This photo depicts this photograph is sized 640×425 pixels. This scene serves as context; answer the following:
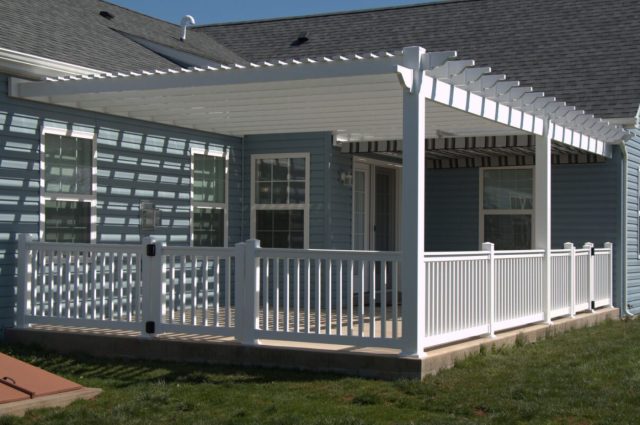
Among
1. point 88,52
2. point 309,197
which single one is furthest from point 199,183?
point 88,52

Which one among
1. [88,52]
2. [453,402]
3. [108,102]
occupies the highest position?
[88,52]

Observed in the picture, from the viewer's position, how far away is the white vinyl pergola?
7938mm

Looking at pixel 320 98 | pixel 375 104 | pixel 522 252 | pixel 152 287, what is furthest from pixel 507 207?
pixel 152 287

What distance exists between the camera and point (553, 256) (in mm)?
11461

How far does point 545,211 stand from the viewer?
436 inches

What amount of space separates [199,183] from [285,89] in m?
3.75

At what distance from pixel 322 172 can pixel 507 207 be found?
11.0 feet

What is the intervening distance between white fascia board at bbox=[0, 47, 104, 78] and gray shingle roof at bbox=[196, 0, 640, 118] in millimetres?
7799

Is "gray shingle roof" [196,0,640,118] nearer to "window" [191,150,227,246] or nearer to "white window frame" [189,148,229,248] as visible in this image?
"white window frame" [189,148,229,248]

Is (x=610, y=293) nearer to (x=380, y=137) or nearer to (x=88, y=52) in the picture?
(x=380, y=137)

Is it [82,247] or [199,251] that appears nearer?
[199,251]

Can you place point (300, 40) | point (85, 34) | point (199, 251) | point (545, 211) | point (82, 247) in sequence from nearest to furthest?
point (199, 251)
point (82, 247)
point (545, 211)
point (85, 34)
point (300, 40)

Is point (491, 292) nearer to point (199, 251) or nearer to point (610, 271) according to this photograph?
point (199, 251)

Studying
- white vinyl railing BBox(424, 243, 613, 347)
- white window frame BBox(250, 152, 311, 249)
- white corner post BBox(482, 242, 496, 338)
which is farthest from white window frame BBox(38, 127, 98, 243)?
white corner post BBox(482, 242, 496, 338)
